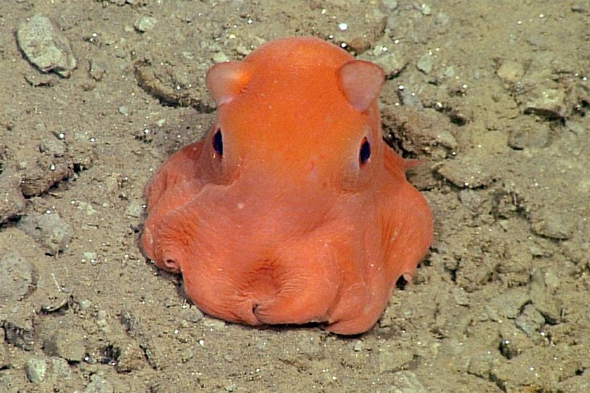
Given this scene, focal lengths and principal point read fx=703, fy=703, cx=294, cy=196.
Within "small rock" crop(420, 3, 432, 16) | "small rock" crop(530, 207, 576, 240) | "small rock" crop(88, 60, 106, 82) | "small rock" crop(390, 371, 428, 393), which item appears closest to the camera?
"small rock" crop(390, 371, 428, 393)

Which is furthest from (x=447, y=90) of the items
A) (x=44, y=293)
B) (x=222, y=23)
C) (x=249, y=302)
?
(x=44, y=293)

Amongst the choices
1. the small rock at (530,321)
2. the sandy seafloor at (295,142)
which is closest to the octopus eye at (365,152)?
the sandy seafloor at (295,142)

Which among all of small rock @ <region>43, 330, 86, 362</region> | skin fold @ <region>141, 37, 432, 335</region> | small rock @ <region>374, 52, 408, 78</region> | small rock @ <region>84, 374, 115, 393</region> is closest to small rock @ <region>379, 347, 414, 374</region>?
skin fold @ <region>141, 37, 432, 335</region>

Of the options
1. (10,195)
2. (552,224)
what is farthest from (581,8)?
(10,195)

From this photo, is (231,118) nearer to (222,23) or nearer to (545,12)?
(222,23)

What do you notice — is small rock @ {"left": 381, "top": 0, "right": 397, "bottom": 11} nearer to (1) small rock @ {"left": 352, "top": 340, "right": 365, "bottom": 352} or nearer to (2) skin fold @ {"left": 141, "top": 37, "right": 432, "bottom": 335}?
(2) skin fold @ {"left": 141, "top": 37, "right": 432, "bottom": 335}

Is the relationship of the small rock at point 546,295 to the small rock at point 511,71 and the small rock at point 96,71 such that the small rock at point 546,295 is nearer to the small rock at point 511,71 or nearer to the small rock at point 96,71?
the small rock at point 511,71
